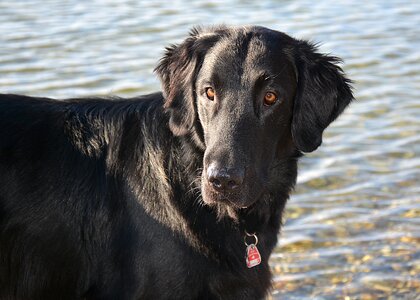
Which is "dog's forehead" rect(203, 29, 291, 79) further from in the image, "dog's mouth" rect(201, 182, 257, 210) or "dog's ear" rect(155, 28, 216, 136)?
"dog's mouth" rect(201, 182, 257, 210)

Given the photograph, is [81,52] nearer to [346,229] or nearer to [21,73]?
[21,73]

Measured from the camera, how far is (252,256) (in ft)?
14.3

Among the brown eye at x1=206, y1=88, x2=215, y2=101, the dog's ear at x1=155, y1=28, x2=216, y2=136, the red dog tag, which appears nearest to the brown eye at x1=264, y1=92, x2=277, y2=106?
the brown eye at x1=206, y1=88, x2=215, y2=101

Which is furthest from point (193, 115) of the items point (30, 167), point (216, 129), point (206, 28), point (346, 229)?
point (346, 229)

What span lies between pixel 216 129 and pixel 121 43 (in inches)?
242

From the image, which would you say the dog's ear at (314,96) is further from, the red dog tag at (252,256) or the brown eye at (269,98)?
the red dog tag at (252,256)

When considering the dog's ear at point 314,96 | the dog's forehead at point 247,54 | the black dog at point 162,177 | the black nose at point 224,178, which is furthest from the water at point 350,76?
the dog's forehead at point 247,54

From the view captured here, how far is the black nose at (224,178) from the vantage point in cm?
390

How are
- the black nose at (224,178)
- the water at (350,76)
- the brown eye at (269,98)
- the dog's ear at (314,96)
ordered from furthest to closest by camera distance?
the water at (350,76) → the dog's ear at (314,96) → the brown eye at (269,98) → the black nose at (224,178)

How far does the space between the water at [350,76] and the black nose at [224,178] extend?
5.12 ft

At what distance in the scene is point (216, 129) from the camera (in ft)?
13.3

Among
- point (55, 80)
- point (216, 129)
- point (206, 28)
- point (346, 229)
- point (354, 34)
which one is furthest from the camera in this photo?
point (354, 34)

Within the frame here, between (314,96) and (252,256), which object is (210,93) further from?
(252,256)

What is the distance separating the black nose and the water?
1562mm
